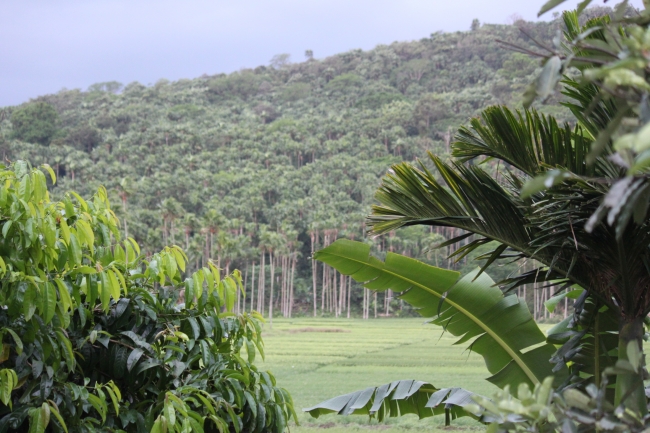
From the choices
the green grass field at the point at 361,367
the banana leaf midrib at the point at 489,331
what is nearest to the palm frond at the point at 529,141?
the banana leaf midrib at the point at 489,331

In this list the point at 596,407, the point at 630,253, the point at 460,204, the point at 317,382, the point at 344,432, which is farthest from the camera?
the point at 317,382

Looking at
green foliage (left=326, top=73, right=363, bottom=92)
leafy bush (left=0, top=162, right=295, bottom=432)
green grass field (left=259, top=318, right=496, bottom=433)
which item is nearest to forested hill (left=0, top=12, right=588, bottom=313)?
green foliage (left=326, top=73, right=363, bottom=92)

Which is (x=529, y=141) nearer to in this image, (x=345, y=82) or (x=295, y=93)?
(x=345, y=82)

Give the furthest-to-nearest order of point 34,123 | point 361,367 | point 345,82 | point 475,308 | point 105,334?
1. point 345,82
2. point 34,123
3. point 361,367
4. point 475,308
5. point 105,334

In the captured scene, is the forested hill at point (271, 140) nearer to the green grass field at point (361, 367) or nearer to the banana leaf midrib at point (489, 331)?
the green grass field at point (361, 367)

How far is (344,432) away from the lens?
817 centimetres

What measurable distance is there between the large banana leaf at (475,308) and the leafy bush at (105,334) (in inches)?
27.8

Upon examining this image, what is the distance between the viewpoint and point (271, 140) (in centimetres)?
5841

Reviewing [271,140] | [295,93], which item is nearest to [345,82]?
[295,93]

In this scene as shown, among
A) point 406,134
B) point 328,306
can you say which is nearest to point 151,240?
point 328,306

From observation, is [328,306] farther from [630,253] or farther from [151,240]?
[630,253]

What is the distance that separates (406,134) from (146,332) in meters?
57.4

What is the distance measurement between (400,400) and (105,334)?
62.6 inches

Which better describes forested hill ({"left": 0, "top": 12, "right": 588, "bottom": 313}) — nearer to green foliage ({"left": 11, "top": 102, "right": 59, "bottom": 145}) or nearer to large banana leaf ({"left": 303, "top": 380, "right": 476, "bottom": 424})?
green foliage ({"left": 11, "top": 102, "right": 59, "bottom": 145})
